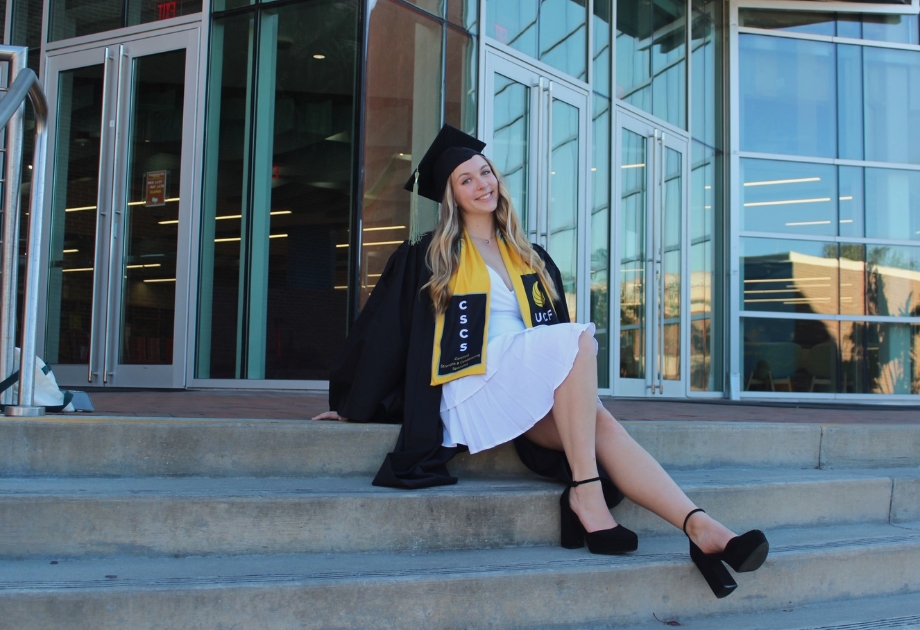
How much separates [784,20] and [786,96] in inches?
35.1

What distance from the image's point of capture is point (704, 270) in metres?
10.0

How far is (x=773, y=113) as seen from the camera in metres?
10.5

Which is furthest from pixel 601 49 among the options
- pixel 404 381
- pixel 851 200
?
pixel 404 381

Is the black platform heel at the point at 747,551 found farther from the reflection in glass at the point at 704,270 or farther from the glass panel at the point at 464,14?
the reflection in glass at the point at 704,270

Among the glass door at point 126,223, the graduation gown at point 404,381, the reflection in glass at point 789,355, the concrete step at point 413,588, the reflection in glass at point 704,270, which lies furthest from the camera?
the reflection in glass at point 789,355

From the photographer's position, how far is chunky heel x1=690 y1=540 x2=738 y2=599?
2480 millimetres

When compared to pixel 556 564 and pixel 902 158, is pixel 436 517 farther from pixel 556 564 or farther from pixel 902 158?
pixel 902 158

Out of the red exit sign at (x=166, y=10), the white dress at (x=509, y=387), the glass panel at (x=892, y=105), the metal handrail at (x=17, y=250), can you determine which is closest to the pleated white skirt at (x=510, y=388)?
the white dress at (x=509, y=387)

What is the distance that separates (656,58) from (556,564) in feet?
25.9

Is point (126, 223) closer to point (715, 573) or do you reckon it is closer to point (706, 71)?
point (715, 573)

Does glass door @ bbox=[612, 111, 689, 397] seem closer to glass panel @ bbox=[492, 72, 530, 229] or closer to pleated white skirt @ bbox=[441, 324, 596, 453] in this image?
glass panel @ bbox=[492, 72, 530, 229]

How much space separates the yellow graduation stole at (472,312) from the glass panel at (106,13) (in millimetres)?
4554

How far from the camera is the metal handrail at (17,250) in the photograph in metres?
2.95

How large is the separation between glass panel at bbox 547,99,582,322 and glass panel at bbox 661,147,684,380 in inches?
60.3
